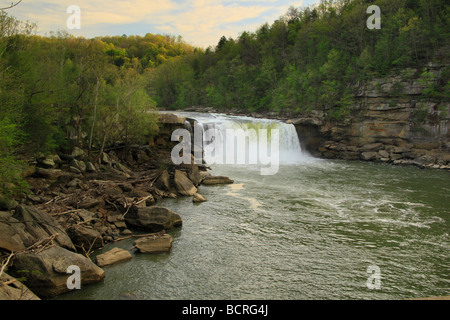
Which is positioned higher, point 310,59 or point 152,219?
point 310,59

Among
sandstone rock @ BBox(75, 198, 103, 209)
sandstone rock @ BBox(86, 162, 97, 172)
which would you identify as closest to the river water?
sandstone rock @ BBox(75, 198, 103, 209)

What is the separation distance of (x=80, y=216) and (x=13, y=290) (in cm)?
626

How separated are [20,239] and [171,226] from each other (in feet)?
21.6

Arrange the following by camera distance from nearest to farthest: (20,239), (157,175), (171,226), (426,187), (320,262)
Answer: (20,239)
(320,262)
(171,226)
(157,175)
(426,187)

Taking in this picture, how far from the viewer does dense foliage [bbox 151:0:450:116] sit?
141ft

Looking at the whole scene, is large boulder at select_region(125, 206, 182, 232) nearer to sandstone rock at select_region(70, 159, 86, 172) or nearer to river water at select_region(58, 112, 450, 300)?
river water at select_region(58, 112, 450, 300)

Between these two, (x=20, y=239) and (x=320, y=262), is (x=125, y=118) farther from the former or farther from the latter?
(x=320, y=262)

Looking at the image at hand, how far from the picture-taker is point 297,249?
45.4 ft

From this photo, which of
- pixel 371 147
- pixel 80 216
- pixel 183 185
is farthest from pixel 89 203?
pixel 371 147

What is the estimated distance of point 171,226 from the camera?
633 inches

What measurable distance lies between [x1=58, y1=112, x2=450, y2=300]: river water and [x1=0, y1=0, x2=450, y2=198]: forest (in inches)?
320

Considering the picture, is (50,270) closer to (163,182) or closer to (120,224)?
(120,224)

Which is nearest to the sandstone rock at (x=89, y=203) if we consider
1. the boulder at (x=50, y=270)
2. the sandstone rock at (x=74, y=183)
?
the sandstone rock at (x=74, y=183)
